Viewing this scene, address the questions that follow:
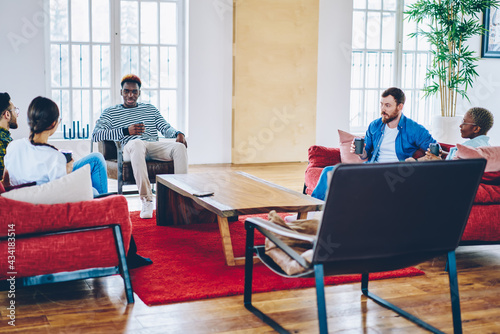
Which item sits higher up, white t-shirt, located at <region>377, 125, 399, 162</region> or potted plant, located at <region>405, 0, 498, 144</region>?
potted plant, located at <region>405, 0, 498, 144</region>

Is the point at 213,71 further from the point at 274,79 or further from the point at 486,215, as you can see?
the point at 486,215

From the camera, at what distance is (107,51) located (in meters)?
7.51

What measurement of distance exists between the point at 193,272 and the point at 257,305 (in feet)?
2.12

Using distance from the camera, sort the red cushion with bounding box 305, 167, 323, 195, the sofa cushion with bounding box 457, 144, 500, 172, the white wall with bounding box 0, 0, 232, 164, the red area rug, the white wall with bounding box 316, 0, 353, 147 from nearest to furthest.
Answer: the red area rug → the sofa cushion with bounding box 457, 144, 500, 172 → the red cushion with bounding box 305, 167, 323, 195 → the white wall with bounding box 0, 0, 232, 164 → the white wall with bounding box 316, 0, 353, 147

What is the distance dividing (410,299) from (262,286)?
0.82m

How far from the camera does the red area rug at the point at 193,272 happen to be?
3.22m

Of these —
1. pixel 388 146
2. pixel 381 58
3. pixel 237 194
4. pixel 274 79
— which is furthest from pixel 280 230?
pixel 381 58

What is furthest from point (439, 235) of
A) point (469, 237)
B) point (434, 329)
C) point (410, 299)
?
point (469, 237)

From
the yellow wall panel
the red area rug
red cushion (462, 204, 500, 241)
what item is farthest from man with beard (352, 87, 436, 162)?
the yellow wall panel

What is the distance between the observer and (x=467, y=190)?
8.21 ft

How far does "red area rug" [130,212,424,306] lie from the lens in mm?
3221

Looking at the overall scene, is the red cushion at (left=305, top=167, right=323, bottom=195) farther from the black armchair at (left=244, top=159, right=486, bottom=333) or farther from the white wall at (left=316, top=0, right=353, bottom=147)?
the white wall at (left=316, top=0, right=353, bottom=147)

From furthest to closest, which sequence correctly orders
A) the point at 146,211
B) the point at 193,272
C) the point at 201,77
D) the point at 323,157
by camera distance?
the point at 201,77
the point at 323,157
the point at 146,211
the point at 193,272

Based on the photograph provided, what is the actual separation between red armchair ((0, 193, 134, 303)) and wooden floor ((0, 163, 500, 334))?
6.7 inches
